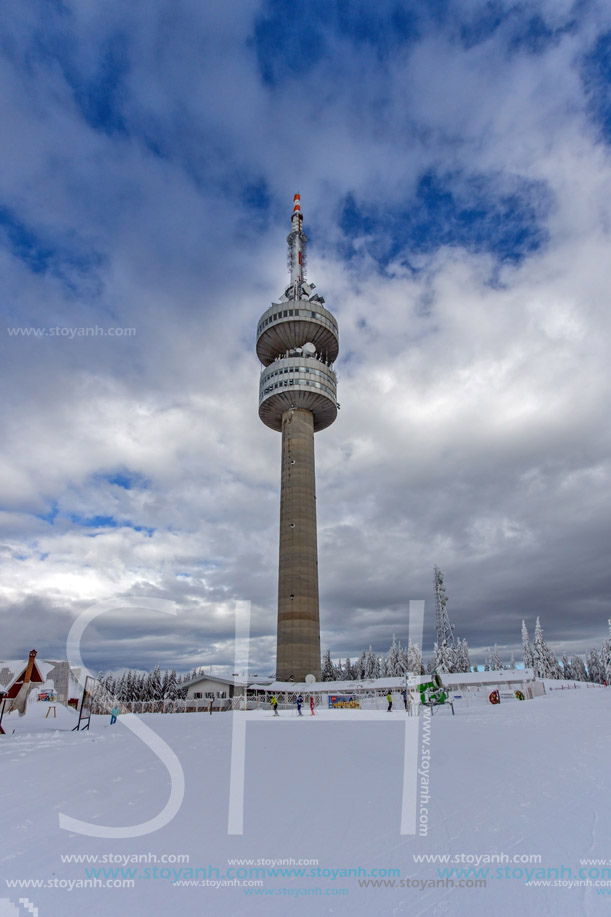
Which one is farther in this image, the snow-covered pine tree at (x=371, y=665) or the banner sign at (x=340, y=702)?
the snow-covered pine tree at (x=371, y=665)

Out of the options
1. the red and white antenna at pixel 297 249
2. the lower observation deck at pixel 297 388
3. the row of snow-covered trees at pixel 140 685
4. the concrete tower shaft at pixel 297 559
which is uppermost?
the red and white antenna at pixel 297 249

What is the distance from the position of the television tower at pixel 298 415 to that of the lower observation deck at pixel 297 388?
6.2 inches

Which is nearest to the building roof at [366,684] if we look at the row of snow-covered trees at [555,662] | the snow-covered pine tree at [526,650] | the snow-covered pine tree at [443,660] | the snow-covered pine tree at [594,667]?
the snow-covered pine tree at [443,660]

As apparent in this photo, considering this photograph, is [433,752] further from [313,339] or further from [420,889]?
[313,339]

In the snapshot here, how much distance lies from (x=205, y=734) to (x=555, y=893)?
53.7 feet

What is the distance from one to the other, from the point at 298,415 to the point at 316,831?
7201 cm

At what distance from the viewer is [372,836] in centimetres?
914

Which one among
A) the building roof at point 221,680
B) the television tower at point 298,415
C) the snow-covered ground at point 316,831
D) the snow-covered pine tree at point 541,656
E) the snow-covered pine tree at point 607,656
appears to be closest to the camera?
the snow-covered ground at point 316,831

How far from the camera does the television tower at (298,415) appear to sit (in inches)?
2630

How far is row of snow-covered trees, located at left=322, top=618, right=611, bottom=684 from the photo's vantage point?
9204cm

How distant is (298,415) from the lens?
3147 inches

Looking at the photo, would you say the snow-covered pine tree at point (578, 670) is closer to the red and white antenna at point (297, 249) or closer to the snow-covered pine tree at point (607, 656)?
the snow-covered pine tree at point (607, 656)

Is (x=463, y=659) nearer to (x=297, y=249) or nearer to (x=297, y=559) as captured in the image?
(x=297, y=559)

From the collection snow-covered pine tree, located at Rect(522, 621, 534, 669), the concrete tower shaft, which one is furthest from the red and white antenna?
snow-covered pine tree, located at Rect(522, 621, 534, 669)
